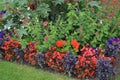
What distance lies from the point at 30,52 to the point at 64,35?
0.72 m

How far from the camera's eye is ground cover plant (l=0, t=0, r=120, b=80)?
18.6 feet

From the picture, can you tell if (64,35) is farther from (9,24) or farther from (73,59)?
(9,24)

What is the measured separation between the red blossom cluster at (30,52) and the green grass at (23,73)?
0.13 m

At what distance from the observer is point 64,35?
20.4 feet

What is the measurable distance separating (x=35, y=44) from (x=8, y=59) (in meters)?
0.65

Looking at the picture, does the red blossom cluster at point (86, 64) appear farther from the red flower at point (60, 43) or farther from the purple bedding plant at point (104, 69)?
the red flower at point (60, 43)

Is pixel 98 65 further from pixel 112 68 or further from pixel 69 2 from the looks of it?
pixel 69 2

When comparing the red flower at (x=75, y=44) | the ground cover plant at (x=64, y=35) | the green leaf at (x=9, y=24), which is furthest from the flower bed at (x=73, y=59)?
the green leaf at (x=9, y=24)

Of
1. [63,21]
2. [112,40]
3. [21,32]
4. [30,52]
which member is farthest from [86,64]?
[21,32]

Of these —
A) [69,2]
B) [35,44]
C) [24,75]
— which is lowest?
[24,75]

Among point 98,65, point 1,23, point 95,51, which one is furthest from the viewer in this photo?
point 1,23

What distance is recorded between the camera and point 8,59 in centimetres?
632

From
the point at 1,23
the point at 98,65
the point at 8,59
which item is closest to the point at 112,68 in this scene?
the point at 98,65

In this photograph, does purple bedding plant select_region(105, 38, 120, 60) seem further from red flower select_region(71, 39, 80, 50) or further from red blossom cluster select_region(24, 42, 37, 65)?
red blossom cluster select_region(24, 42, 37, 65)
